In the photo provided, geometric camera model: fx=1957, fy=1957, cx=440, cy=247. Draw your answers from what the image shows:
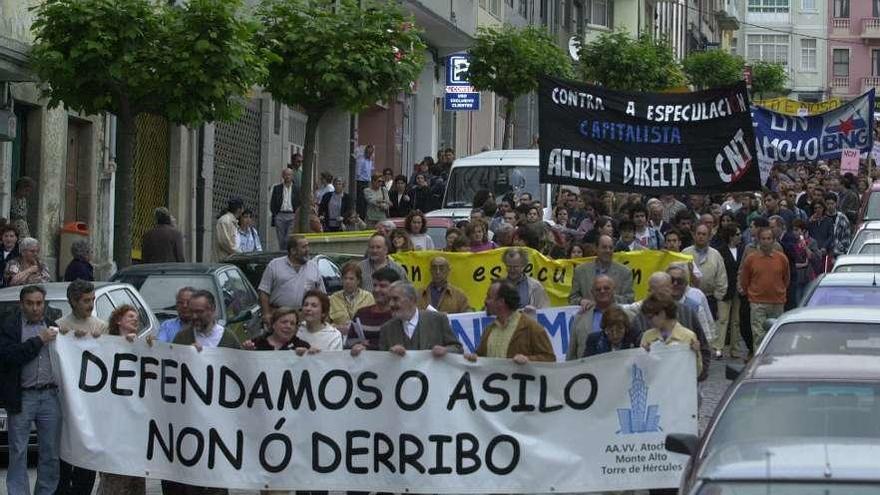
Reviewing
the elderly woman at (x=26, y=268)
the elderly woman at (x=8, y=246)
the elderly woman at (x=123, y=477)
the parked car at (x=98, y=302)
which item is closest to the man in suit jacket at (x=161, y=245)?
the elderly woman at (x=8, y=246)

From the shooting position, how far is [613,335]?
1208 centimetres

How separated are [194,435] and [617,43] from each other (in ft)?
137

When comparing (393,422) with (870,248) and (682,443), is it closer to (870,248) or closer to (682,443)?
(682,443)

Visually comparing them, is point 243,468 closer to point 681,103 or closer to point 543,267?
point 543,267

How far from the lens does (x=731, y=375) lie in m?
12.0

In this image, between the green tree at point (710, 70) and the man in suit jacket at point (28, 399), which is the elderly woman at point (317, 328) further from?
the green tree at point (710, 70)

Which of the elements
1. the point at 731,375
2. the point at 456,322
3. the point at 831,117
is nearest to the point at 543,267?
the point at 456,322

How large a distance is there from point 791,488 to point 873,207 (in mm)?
19533

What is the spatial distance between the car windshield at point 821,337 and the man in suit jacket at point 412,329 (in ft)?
6.59

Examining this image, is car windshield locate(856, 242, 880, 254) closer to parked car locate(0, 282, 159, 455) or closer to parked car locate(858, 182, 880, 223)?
parked car locate(858, 182, 880, 223)

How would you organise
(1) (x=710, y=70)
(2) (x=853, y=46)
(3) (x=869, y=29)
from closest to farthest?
(1) (x=710, y=70) < (3) (x=869, y=29) < (2) (x=853, y=46)

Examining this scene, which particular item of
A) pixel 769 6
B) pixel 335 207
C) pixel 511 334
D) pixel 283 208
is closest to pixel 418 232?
pixel 511 334

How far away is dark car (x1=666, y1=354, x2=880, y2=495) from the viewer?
7.48 meters

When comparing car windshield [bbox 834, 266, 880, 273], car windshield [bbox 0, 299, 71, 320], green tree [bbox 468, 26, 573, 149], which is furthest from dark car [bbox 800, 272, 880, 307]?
green tree [bbox 468, 26, 573, 149]
